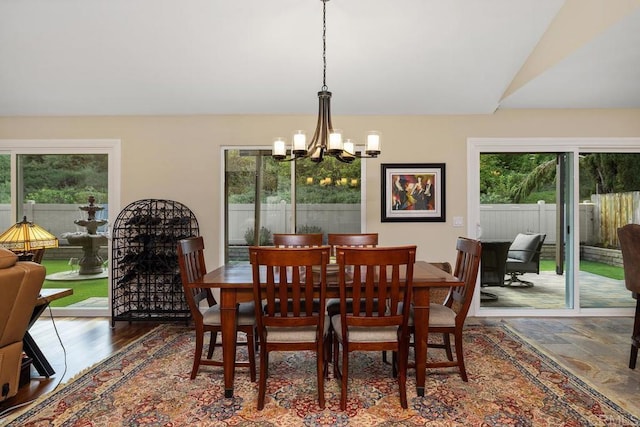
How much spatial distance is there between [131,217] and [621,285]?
219 inches

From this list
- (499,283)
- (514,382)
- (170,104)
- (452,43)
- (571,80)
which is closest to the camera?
(514,382)

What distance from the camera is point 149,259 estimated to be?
4125 mm

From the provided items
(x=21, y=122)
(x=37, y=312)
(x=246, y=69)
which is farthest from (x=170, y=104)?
(x=37, y=312)

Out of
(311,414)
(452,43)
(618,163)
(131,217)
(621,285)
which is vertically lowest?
(311,414)

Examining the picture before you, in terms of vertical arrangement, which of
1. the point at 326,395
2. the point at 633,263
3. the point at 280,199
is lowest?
the point at 326,395

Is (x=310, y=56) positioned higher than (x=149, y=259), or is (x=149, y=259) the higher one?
(x=310, y=56)

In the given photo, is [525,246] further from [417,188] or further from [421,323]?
[421,323]

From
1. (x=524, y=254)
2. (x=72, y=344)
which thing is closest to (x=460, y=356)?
(x=524, y=254)

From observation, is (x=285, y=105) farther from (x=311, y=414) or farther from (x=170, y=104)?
(x=311, y=414)

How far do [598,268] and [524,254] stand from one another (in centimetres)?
85

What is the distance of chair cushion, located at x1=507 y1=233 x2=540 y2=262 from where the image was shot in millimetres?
4363

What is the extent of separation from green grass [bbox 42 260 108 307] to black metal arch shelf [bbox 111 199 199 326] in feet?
1.40

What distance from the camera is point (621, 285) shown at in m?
4.38

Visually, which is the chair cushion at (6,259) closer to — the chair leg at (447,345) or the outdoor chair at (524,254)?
the chair leg at (447,345)
